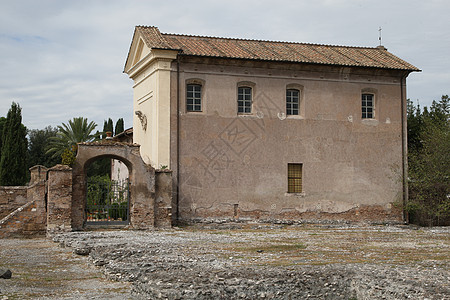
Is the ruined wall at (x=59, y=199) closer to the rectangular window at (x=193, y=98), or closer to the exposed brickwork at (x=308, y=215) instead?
the exposed brickwork at (x=308, y=215)

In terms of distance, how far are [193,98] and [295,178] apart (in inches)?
215

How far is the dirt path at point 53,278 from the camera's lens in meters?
8.91

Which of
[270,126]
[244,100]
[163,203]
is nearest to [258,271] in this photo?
[163,203]

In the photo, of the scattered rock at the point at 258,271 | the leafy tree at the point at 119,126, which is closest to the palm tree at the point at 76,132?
the leafy tree at the point at 119,126

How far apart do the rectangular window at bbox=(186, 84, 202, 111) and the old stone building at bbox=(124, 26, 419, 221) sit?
4 cm

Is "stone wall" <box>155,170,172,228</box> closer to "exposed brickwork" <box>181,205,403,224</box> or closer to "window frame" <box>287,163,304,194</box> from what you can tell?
"exposed brickwork" <box>181,205,403,224</box>

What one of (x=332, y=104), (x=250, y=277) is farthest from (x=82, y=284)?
(x=332, y=104)

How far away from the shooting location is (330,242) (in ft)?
53.4

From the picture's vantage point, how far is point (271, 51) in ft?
79.6

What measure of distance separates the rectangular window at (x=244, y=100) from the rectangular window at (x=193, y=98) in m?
1.73

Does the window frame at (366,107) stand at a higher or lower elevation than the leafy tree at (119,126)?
lower

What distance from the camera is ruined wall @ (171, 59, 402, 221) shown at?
22.3 m

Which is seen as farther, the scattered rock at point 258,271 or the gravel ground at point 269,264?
the gravel ground at point 269,264

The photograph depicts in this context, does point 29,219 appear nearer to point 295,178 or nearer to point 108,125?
point 295,178
